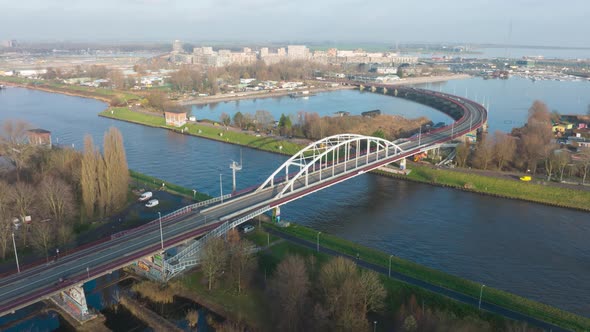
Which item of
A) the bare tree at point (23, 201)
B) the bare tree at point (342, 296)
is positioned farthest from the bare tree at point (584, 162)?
the bare tree at point (23, 201)

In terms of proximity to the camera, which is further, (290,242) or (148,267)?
(290,242)

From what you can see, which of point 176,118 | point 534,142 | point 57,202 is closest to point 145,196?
point 57,202

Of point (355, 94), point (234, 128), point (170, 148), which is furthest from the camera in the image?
point (355, 94)

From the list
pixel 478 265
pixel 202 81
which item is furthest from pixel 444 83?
pixel 478 265

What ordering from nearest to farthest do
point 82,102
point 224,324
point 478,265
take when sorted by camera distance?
point 224,324
point 478,265
point 82,102

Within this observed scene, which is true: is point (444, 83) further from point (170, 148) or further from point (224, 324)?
point (224, 324)

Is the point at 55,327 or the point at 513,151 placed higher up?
the point at 513,151
